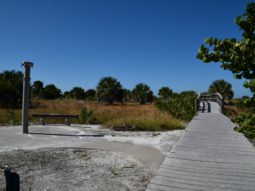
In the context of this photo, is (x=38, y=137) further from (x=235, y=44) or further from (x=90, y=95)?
(x=90, y=95)

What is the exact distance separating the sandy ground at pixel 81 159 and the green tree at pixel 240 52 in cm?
348

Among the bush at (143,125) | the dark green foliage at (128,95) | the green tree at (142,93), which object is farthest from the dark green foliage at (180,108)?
the dark green foliage at (128,95)

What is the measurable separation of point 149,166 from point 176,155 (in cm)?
70

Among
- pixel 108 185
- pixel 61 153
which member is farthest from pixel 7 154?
pixel 108 185

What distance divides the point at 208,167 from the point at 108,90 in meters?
48.3

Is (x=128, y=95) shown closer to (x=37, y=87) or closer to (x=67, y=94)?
(x=67, y=94)

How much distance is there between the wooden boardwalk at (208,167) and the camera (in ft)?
15.7

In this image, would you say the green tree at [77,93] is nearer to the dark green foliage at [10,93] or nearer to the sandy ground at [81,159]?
the dark green foliage at [10,93]

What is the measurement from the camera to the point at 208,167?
5.79 meters

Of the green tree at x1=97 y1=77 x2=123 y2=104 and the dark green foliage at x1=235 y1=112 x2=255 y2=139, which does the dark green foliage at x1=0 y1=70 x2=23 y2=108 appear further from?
the dark green foliage at x1=235 y1=112 x2=255 y2=139

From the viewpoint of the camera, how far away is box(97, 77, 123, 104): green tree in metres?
53.7

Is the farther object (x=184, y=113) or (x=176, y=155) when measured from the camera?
(x=184, y=113)

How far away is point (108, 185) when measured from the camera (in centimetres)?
543

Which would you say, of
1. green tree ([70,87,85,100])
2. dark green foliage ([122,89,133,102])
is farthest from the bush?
green tree ([70,87,85,100])
